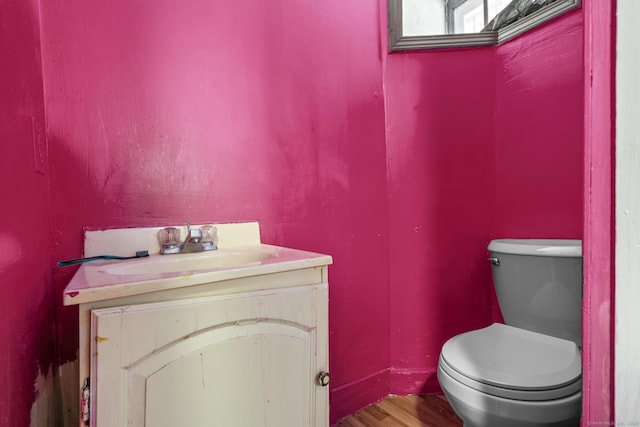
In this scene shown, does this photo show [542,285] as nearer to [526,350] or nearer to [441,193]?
[526,350]

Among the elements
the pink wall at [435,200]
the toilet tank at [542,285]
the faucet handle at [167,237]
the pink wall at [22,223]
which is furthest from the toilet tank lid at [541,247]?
the pink wall at [22,223]

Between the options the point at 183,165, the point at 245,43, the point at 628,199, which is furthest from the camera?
the point at 245,43

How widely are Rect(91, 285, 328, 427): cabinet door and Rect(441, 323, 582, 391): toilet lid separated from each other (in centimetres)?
46

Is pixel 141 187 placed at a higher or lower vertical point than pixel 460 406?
higher

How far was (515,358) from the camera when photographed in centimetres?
101

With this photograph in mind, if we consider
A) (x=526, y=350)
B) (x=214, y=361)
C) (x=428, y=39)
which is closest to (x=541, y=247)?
(x=526, y=350)

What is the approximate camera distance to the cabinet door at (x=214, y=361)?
56 centimetres

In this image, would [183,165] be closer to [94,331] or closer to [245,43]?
[245,43]

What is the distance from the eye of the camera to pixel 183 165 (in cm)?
108

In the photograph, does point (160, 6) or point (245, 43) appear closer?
point (160, 6)

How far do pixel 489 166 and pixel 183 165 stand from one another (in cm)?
133

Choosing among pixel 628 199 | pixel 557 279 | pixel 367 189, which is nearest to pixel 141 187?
pixel 367 189

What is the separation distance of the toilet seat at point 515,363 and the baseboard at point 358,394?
0.51 metres

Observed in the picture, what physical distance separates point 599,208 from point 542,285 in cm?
89
